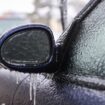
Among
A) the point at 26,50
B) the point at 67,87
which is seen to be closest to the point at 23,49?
the point at 26,50

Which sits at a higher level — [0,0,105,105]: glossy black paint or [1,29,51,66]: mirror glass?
[1,29,51,66]: mirror glass

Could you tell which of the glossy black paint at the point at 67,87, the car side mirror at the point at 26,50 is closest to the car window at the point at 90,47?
the glossy black paint at the point at 67,87

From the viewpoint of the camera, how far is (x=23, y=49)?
2178 mm

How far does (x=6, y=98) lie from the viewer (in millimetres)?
2459

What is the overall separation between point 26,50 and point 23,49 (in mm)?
16

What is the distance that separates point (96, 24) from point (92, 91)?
0.36 m

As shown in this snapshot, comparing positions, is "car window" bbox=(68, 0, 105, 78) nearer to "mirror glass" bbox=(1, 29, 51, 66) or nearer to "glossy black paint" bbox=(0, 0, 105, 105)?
"glossy black paint" bbox=(0, 0, 105, 105)

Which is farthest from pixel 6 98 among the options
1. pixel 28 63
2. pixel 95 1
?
pixel 95 1

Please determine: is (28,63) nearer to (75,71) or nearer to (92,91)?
(75,71)

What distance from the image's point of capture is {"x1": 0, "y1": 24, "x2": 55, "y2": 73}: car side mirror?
2133 millimetres

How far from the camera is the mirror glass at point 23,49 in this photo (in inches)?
84.9

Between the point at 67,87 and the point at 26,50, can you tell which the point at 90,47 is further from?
the point at 26,50

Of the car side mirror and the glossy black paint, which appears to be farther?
the car side mirror

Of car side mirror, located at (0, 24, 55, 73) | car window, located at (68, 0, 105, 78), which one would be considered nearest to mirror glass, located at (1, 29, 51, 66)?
car side mirror, located at (0, 24, 55, 73)
